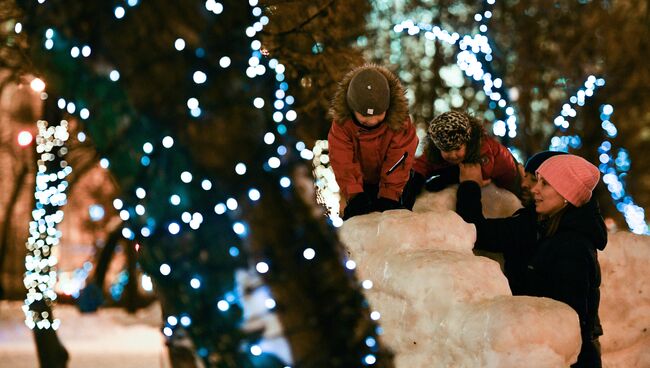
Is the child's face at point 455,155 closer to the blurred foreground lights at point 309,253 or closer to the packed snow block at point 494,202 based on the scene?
the packed snow block at point 494,202

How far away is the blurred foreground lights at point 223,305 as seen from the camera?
3.13m

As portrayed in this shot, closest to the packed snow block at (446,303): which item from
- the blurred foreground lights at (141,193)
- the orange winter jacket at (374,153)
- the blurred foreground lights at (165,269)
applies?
the orange winter jacket at (374,153)

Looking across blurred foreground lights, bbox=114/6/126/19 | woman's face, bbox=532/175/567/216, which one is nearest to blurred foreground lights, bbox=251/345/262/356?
blurred foreground lights, bbox=114/6/126/19

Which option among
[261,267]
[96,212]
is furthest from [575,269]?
[96,212]

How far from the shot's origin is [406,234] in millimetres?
4070

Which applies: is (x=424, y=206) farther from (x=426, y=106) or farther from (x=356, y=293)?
(x=426, y=106)

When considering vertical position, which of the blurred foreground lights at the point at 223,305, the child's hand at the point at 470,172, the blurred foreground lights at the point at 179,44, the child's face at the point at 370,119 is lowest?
the blurred foreground lights at the point at 223,305

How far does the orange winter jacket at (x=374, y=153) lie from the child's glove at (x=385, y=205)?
23mm

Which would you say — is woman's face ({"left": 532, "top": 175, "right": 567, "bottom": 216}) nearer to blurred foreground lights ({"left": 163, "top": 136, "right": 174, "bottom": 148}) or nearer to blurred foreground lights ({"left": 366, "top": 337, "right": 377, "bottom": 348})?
blurred foreground lights ({"left": 366, "top": 337, "right": 377, "bottom": 348})

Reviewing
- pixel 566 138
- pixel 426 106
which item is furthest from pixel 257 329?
pixel 426 106

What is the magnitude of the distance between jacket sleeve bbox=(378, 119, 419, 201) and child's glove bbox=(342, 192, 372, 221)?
10 cm

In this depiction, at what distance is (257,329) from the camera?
314cm

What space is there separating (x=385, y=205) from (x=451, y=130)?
0.53m

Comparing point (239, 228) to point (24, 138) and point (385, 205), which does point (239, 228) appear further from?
point (24, 138)
